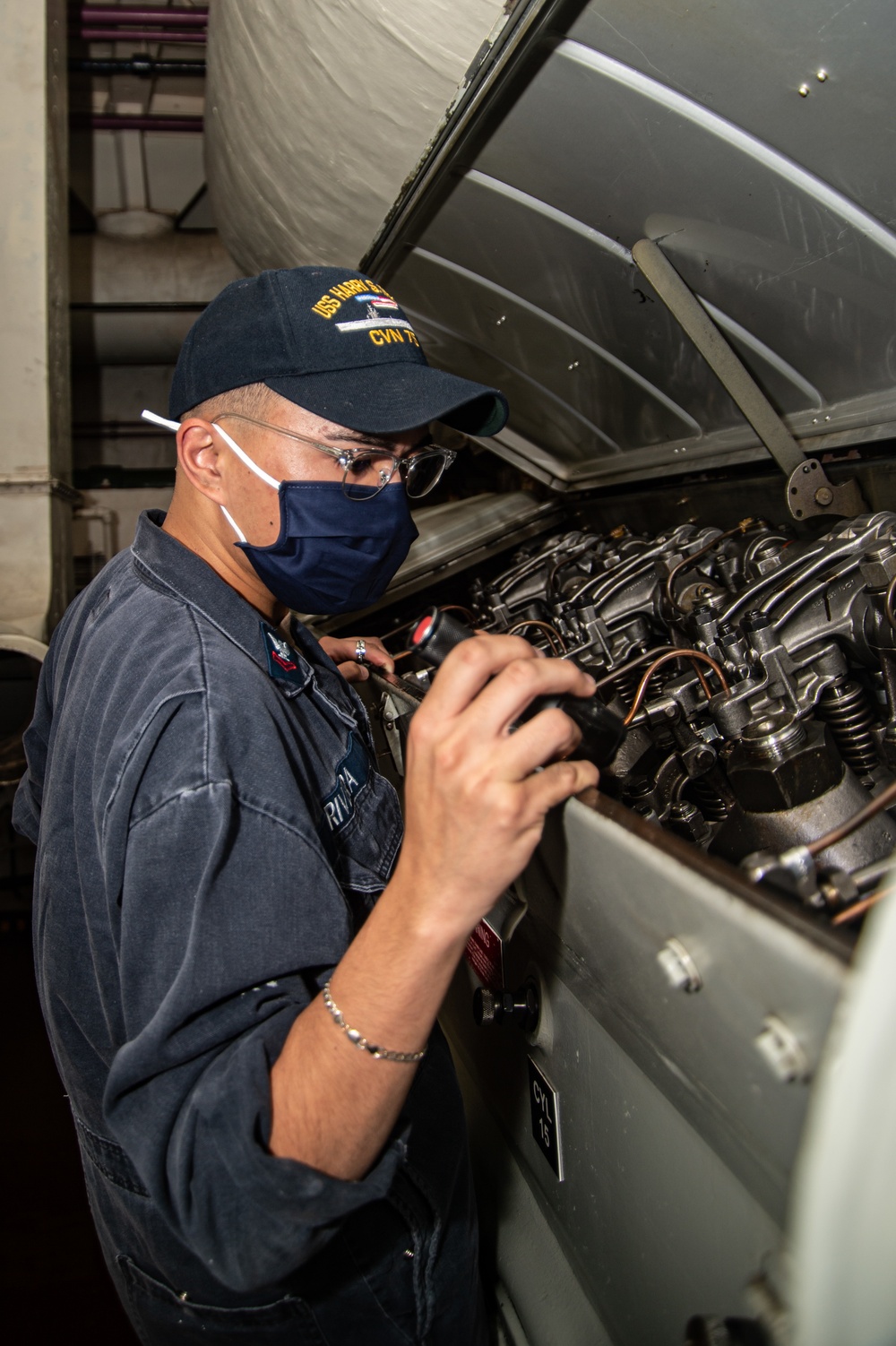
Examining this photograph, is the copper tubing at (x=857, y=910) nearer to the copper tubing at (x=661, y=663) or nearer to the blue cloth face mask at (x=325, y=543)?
the copper tubing at (x=661, y=663)

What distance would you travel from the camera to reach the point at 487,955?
1.38 m

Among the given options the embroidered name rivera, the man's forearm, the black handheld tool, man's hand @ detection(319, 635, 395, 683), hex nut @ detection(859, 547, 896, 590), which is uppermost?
hex nut @ detection(859, 547, 896, 590)

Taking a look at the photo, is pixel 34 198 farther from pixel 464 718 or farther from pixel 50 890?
pixel 464 718

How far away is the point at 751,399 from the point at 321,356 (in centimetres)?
89

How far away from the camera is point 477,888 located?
0.68 meters

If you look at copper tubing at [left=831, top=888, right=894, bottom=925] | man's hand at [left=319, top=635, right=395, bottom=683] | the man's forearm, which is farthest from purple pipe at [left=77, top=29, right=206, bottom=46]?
copper tubing at [left=831, top=888, right=894, bottom=925]

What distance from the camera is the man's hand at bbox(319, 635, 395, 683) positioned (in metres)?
1.83

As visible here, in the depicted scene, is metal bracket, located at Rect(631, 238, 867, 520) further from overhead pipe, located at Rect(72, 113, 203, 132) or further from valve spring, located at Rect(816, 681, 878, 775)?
overhead pipe, located at Rect(72, 113, 203, 132)

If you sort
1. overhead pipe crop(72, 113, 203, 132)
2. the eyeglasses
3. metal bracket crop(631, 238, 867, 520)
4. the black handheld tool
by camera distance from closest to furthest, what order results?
the black handheld tool < the eyeglasses < metal bracket crop(631, 238, 867, 520) < overhead pipe crop(72, 113, 203, 132)

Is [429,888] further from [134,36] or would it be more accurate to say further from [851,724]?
[134,36]

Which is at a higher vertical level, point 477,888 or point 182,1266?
point 477,888

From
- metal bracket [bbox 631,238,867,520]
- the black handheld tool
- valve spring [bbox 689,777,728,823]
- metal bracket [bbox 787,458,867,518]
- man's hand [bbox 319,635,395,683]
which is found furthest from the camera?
man's hand [bbox 319,635,395,683]

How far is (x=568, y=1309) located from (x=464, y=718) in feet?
3.89

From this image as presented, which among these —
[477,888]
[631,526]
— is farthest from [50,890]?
[631,526]
